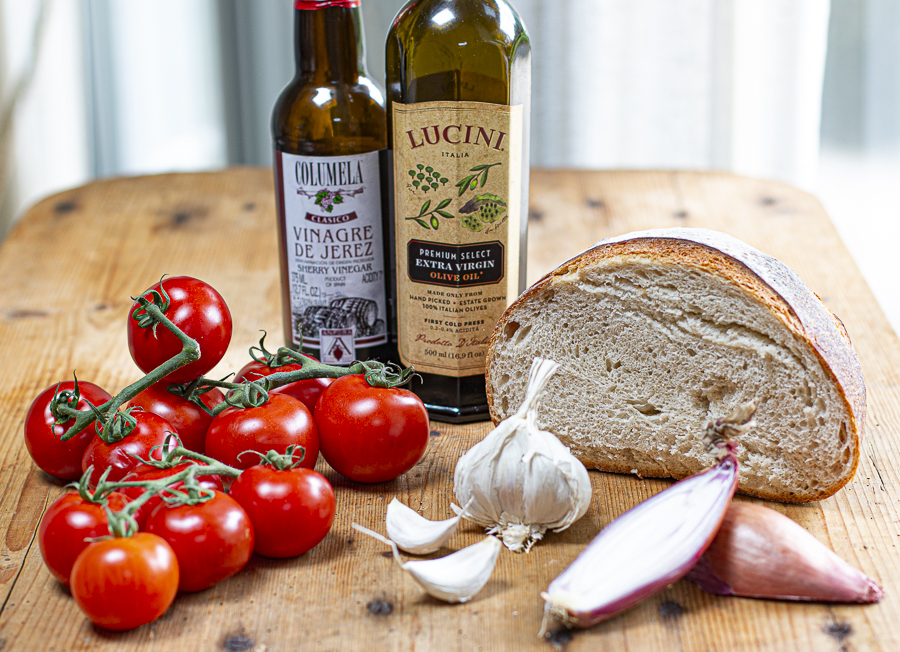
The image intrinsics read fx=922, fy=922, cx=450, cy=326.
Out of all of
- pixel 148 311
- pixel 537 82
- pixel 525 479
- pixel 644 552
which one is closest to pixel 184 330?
pixel 148 311

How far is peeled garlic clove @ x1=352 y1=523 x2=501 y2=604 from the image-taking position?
3.29ft

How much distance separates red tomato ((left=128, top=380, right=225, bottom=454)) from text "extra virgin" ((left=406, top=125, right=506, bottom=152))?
0.47 metres

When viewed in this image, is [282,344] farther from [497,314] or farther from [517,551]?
[517,551]

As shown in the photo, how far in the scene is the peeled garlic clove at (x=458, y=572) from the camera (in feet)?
3.29

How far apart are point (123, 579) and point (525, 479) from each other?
1.48 feet

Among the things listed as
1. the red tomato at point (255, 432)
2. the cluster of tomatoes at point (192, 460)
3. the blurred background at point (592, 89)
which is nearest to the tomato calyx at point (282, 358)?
the cluster of tomatoes at point (192, 460)

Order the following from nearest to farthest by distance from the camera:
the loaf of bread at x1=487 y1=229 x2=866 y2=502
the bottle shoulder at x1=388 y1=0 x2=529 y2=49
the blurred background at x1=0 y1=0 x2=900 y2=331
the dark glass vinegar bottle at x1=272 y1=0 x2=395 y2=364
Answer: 1. the loaf of bread at x1=487 y1=229 x2=866 y2=502
2. the bottle shoulder at x1=388 y1=0 x2=529 y2=49
3. the dark glass vinegar bottle at x1=272 y1=0 x2=395 y2=364
4. the blurred background at x1=0 y1=0 x2=900 y2=331

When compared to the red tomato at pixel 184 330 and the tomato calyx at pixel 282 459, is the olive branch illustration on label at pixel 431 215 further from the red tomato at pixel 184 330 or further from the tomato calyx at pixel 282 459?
the tomato calyx at pixel 282 459

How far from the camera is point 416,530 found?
111 cm

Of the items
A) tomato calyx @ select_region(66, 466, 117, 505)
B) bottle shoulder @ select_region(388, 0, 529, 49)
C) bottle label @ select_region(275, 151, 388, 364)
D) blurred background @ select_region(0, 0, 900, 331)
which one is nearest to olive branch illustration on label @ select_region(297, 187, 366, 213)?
bottle label @ select_region(275, 151, 388, 364)

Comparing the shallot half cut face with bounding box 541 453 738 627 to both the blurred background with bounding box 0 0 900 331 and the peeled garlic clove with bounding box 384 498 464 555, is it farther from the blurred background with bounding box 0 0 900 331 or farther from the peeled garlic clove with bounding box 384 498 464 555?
the blurred background with bounding box 0 0 900 331

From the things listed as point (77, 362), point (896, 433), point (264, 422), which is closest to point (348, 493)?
point (264, 422)

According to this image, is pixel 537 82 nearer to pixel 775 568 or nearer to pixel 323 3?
pixel 323 3

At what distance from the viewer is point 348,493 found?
4.17 feet
